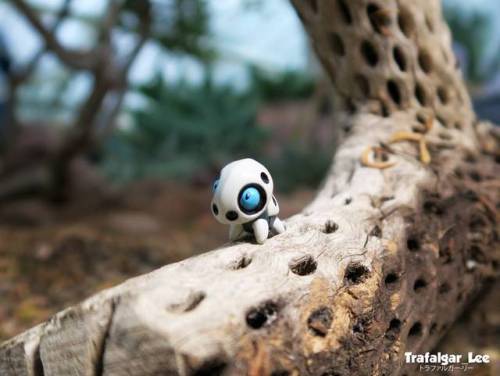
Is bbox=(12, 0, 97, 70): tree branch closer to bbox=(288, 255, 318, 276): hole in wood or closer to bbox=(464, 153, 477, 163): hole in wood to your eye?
bbox=(464, 153, 477, 163): hole in wood

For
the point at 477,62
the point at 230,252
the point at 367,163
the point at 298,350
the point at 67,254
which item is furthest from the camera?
the point at 477,62

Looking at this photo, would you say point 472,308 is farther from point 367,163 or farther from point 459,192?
point 367,163

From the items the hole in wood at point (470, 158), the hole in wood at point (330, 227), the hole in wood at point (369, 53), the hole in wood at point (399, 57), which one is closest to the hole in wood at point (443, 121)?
the hole in wood at point (470, 158)

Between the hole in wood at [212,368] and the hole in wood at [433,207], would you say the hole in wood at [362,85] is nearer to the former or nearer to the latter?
the hole in wood at [433,207]

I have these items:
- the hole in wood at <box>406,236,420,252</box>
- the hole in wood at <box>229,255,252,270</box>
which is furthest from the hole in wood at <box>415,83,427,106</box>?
the hole in wood at <box>229,255,252,270</box>

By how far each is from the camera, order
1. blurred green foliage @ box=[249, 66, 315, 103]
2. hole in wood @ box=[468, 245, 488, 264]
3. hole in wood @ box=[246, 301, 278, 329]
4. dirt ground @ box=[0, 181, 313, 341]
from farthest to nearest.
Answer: blurred green foliage @ box=[249, 66, 315, 103]
dirt ground @ box=[0, 181, 313, 341]
hole in wood @ box=[468, 245, 488, 264]
hole in wood @ box=[246, 301, 278, 329]

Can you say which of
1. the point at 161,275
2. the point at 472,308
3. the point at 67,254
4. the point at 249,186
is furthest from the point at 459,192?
the point at 67,254
